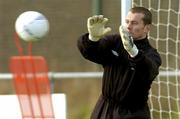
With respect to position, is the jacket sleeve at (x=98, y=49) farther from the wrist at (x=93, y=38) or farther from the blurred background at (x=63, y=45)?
the blurred background at (x=63, y=45)

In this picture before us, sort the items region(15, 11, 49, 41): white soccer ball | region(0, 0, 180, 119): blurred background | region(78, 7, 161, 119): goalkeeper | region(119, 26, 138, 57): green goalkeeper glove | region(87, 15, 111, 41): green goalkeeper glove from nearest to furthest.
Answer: region(119, 26, 138, 57): green goalkeeper glove < region(87, 15, 111, 41): green goalkeeper glove < region(78, 7, 161, 119): goalkeeper < region(15, 11, 49, 41): white soccer ball < region(0, 0, 180, 119): blurred background

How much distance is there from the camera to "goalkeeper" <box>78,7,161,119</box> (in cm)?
495

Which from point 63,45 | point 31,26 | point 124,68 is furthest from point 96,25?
point 63,45

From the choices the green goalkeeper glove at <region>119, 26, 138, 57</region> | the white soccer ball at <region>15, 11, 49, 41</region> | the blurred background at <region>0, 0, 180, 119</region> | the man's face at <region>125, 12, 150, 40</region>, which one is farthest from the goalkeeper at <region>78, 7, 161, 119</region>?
the blurred background at <region>0, 0, 180, 119</region>

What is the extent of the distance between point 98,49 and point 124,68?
0.67 ft

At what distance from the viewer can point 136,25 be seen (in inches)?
197

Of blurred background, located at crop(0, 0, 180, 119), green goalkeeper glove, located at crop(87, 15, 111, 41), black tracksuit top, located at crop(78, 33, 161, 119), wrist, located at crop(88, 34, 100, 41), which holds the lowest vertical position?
blurred background, located at crop(0, 0, 180, 119)

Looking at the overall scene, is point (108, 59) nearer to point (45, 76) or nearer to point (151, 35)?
point (45, 76)

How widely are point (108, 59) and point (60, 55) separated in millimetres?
3216

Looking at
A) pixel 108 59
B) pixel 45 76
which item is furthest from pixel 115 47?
pixel 45 76

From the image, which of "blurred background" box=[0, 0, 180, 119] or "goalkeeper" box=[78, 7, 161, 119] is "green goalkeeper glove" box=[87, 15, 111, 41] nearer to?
"goalkeeper" box=[78, 7, 161, 119]

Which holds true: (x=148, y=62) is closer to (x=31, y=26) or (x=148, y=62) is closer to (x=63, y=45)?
(x=31, y=26)

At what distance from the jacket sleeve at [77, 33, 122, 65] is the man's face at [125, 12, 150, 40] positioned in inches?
5.7

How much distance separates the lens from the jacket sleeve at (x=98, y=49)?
495 cm
